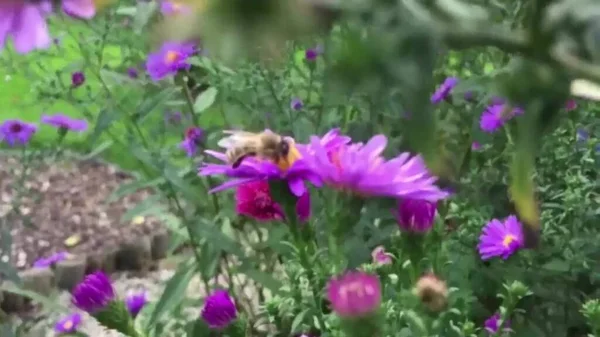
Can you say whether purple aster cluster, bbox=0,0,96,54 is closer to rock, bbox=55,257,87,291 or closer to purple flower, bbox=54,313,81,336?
purple flower, bbox=54,313,81,336

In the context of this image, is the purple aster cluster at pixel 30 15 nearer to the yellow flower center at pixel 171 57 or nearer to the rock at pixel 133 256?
the yellow flower center at pixel 171 57

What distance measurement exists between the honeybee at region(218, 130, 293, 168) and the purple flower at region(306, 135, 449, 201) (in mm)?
49

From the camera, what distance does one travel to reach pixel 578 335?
1.28 metres

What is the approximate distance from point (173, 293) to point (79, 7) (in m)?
1.05

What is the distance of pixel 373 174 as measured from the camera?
1.94 ft

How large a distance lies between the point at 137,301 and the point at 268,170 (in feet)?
1.31

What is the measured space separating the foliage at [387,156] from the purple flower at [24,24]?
20 mm

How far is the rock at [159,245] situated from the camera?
2445 mm

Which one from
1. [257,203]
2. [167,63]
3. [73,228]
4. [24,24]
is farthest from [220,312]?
[73,228]

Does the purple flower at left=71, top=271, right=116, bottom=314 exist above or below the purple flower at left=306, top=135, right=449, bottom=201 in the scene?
below

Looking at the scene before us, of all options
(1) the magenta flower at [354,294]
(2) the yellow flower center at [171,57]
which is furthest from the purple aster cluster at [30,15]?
(2) the yellow flower center at [171,57]

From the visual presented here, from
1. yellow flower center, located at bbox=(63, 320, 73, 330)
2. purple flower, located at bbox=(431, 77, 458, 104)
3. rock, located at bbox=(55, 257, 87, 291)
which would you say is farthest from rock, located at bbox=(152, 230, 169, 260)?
purple flower, located at bbox=(431, 77, 458, 104)

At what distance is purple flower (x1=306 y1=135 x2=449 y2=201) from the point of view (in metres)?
0.58

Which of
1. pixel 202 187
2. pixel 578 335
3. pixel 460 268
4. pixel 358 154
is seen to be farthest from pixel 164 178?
pixel 358 154
